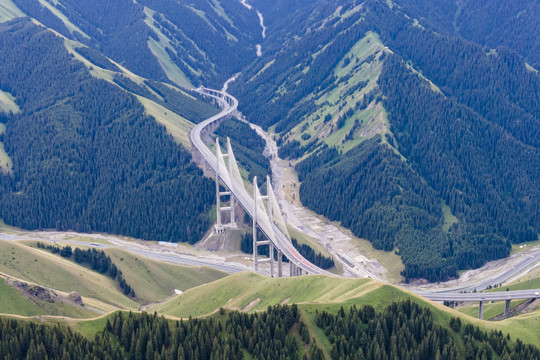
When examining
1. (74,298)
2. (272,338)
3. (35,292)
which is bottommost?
(272,338)

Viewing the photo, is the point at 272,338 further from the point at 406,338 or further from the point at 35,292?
the point at 35,292

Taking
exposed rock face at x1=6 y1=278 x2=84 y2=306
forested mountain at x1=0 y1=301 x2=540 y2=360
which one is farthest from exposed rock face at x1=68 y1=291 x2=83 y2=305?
forested mountain at x1=0 y1=301 x2=540 y2=360

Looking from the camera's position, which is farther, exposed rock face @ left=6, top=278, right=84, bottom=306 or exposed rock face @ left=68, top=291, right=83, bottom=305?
exposed rock face @ left=68, top=291, right=83, bottom=305

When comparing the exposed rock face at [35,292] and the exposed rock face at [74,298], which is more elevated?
the exposed rock face at [35,292]

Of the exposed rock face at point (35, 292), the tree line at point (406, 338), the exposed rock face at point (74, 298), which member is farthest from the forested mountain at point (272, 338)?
the exposed rock face at point (74, 298)

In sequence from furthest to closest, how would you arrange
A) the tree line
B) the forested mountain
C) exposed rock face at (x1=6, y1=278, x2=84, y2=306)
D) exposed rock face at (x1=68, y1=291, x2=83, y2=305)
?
exposed rock face at (x1=68, y1=291, x2=83, y2=305) → exposed rock face at (x1=6, y1=278, x2=84, y2=306) → the tree line → the forested mountain

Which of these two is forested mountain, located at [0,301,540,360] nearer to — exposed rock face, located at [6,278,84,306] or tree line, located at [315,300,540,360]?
tree line, located at [315,300,540,360]

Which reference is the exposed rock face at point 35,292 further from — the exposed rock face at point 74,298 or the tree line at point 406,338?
the tree line at point 406,338

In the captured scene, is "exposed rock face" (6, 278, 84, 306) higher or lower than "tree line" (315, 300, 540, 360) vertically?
higher

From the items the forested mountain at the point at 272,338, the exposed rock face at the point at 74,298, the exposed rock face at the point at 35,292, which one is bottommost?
the forested mountain at the point at 272,338

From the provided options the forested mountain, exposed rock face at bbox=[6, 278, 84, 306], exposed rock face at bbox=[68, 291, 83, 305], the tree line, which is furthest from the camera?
exposed rock face at bbox=[68, 291, 83, 305]

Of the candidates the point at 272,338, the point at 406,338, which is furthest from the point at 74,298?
the point at 406,338
